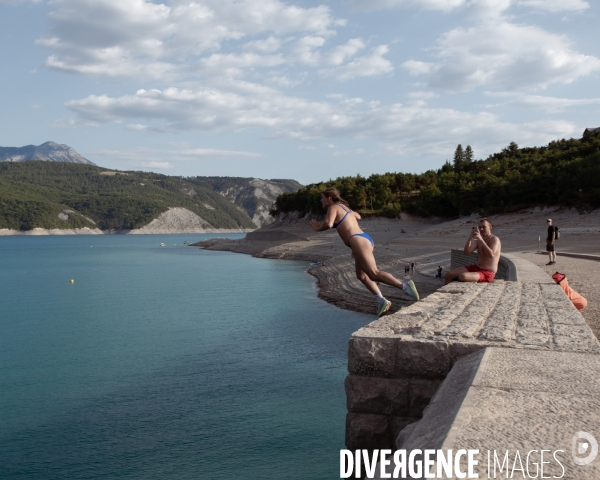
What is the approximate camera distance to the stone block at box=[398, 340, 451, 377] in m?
4.36

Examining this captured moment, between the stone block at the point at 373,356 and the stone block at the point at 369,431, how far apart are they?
45 centimetres

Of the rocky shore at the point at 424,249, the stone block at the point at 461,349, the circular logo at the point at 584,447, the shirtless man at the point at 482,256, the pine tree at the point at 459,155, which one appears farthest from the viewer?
the pine tree at the point at 459,155

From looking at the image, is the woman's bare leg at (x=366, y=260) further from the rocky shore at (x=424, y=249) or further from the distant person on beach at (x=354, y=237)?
the rocky shore at (x=424, y=249)

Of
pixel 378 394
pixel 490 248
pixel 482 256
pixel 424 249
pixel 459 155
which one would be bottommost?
pixel 424 249

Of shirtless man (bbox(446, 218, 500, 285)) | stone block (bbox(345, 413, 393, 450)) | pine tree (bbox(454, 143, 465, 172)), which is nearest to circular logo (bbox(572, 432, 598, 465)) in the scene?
stone block (bbox(345, 413, 393, 450))

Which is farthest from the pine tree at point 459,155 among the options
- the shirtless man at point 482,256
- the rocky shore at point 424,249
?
the shirtless man at point 482,256

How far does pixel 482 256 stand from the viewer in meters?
10.0

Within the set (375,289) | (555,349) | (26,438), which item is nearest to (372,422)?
(555,349)

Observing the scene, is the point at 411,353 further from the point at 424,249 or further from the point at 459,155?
the point at 459,155

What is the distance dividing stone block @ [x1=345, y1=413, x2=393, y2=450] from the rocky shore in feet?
13.7

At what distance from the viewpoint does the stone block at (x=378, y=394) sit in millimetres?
4500

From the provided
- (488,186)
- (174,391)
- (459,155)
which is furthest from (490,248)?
(459,155)

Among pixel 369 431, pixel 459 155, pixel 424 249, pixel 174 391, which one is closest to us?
pixel 369 431

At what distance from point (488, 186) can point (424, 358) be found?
178 feet
